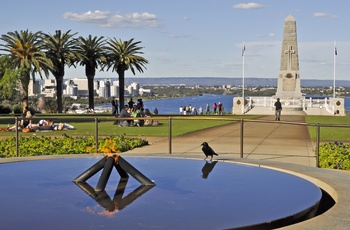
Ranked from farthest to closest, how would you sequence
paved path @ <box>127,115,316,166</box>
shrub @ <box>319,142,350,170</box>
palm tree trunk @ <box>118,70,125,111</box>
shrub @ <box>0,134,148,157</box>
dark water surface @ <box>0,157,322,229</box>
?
palm tree trunk @ <box>118,70,125,111</box>, paved path @ <box>127,115,316,166</box>, shrub @ <box>0,134,148,157</box>, shrub @ <box>319,142,350,170</box>, dark water surface @ <box>0,157,322,229</box>

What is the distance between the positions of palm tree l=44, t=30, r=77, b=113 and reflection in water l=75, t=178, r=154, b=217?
52342 millimetres

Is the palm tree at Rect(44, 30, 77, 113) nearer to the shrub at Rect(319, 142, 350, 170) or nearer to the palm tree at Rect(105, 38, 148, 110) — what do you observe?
the palm tree at Rect(105, 38, 148, 110)

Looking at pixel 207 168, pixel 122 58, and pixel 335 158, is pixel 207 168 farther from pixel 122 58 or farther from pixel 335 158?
pixel 122 58

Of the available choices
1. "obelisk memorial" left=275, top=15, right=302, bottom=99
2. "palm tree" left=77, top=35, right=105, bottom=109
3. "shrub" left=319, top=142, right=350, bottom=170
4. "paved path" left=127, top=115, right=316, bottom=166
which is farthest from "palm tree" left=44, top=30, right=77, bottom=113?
"shrub" left=319, top=142, right=350, bottom=170

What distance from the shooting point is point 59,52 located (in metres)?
60.9

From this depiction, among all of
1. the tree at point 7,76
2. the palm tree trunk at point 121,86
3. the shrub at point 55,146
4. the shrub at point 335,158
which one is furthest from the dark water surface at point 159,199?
the palm tree trunk at point 121,86

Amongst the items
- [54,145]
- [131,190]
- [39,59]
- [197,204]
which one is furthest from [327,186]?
[39,59]

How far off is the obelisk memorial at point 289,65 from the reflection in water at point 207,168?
51.4 metres

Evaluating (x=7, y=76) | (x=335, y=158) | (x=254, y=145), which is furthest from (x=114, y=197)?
(x=7, y=76)

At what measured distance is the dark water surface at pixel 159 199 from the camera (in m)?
6.76

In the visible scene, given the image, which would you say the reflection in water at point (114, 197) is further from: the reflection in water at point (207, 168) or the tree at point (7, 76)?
the tree at point (7, 76)

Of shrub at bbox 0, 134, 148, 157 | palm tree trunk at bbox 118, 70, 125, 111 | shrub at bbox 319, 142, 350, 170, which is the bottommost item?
shrub at bbox 0, 134, 148, 157

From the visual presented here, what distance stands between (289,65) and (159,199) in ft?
186

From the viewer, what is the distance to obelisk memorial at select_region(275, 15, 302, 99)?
62.3 m
